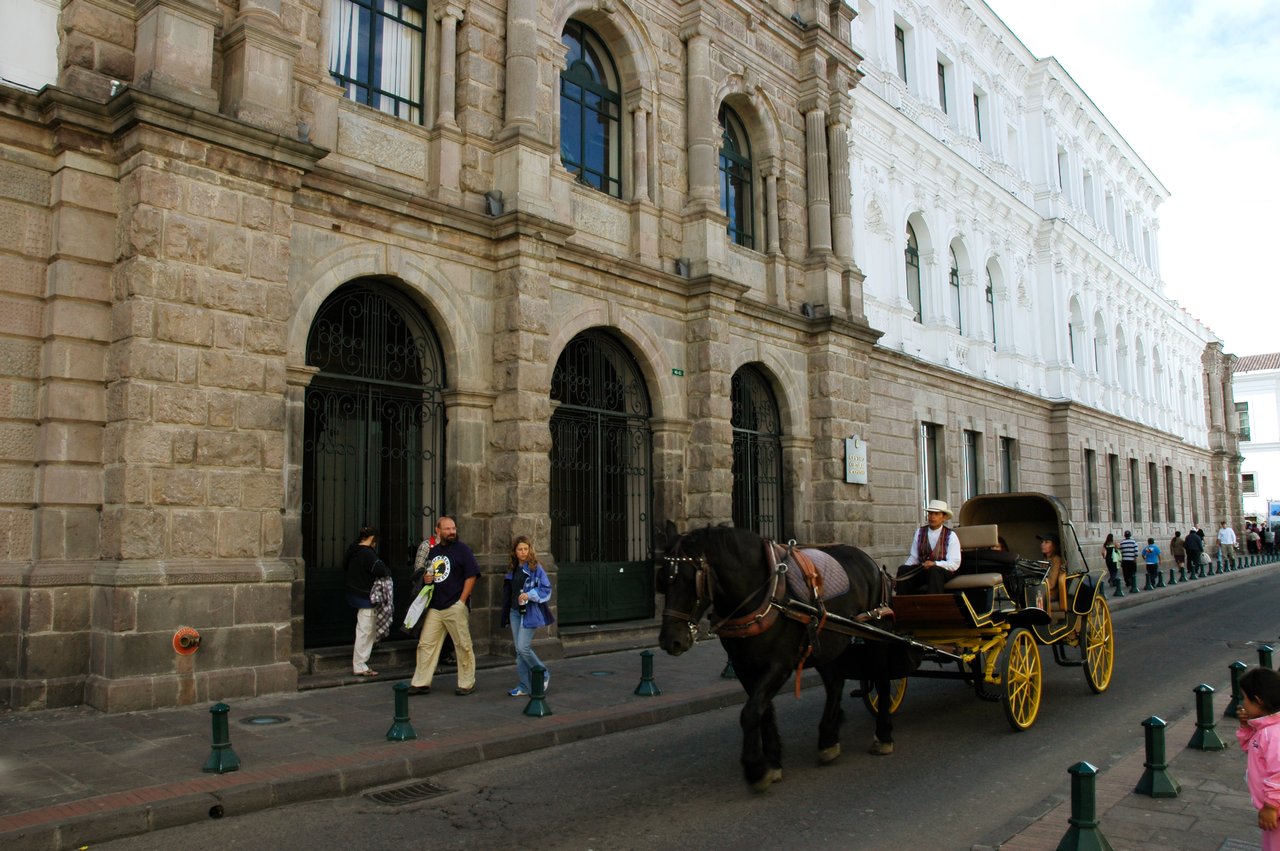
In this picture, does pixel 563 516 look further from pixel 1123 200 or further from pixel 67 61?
pixel 1123 200

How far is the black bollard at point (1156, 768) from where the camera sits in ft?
21.1

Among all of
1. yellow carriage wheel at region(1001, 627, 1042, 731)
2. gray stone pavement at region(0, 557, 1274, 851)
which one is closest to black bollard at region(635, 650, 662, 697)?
gray stone pavement at region(0, 557, 1274, 851)

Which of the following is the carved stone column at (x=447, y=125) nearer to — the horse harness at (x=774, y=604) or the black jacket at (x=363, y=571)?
the black jacket at (x=363, y=571)

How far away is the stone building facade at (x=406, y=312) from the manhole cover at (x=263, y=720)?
35.8 inches

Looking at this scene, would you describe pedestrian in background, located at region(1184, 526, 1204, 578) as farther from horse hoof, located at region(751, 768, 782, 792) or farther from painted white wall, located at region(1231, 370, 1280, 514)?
painted white wall, located at region(1231, 370, 1280, 514)

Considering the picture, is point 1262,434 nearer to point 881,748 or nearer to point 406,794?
point 881,748

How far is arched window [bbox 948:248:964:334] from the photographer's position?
2689 centimetres

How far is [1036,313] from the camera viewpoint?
31.6 meters

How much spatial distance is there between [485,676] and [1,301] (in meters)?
6.50

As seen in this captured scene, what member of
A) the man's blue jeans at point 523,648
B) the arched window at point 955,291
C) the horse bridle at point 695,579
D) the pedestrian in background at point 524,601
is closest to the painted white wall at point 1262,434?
the arched window at point 955,291

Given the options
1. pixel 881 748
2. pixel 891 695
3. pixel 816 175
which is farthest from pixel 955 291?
pixel 881 748

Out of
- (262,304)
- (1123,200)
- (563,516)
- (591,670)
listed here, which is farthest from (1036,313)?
(262,304)

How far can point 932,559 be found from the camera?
30.3 feet

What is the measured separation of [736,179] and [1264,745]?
16.7 m
